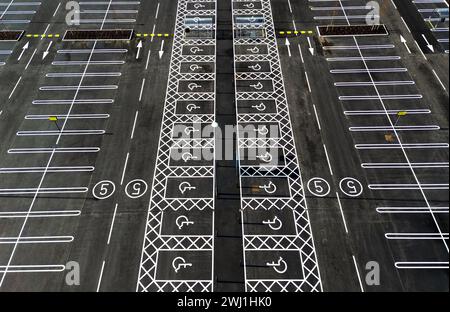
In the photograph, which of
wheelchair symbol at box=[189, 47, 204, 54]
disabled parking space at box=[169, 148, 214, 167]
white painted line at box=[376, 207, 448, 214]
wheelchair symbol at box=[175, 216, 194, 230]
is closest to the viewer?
wheelchair symbol at box=[175, 216, 194, 230]

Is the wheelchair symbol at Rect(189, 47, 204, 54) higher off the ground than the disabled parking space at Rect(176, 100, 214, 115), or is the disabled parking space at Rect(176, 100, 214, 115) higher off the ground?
the wheelchair symbol at Rect(189, 47, 204, 54)

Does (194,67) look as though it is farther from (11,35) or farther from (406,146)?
(11,35)

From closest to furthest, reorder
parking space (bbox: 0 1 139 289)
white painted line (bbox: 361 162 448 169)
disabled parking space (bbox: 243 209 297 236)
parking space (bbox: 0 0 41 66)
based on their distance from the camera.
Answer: parking space (bbox: 0 1 139 289) → disabled parking space (bbox: 243 209 297 236) → white painted line (bbox: 361 162 448 169) → parking space (bbox: 0 0 41 66)

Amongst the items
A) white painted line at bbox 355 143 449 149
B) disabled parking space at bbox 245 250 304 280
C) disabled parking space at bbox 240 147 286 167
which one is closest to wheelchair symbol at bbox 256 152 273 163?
disabled parking space at bbox 240 147 286 167

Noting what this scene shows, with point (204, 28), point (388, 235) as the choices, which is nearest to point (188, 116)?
point (204, 28)

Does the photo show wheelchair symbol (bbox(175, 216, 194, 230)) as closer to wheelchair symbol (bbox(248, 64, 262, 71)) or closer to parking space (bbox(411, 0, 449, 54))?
wheelchair symbol (bbox(248, 64, 262, 71))

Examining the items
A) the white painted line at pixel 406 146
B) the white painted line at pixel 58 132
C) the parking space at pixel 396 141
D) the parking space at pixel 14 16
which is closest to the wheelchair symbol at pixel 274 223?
the parking space at pixel 396 141

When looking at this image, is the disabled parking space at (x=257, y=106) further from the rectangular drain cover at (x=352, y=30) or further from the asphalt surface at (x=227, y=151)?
the rectangular drain cover at (x=352, y=30)
